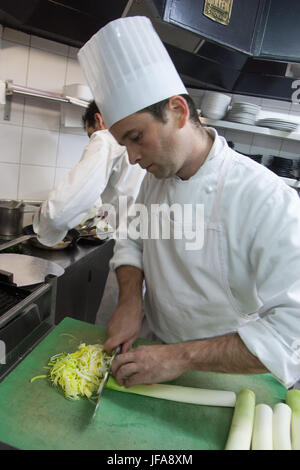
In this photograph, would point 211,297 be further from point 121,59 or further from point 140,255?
point 121,59

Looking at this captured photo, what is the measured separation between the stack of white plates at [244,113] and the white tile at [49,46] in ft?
4.86

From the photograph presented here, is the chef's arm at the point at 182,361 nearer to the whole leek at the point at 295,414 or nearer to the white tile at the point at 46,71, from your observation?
the whole leek at the point at 295,414

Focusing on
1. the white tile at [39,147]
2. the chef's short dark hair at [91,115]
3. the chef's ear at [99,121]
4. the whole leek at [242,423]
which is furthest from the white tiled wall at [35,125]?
the whole leek at [242,423]

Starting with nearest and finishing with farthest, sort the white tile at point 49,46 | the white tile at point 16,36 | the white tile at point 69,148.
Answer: the white tile at point 16,36, the white tile at point 49,46, the white tile at point 69,148

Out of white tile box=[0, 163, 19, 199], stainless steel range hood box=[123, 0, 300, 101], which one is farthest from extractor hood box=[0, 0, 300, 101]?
white tile box=[0, 163, 19, 199]

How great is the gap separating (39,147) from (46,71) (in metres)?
0.54

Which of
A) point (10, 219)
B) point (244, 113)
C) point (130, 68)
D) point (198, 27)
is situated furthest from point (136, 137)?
point (244, 113)

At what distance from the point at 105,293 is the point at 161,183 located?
6.22 ft

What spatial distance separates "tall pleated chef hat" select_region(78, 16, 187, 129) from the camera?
94cm

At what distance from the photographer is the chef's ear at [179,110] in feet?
3.03

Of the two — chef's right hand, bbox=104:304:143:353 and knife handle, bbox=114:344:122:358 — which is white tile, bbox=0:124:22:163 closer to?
chef's right hand, bbox=104:304:143:353

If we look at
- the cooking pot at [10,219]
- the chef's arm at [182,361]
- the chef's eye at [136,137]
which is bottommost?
the chef's arm at [182,361]

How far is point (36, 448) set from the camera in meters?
0.65
